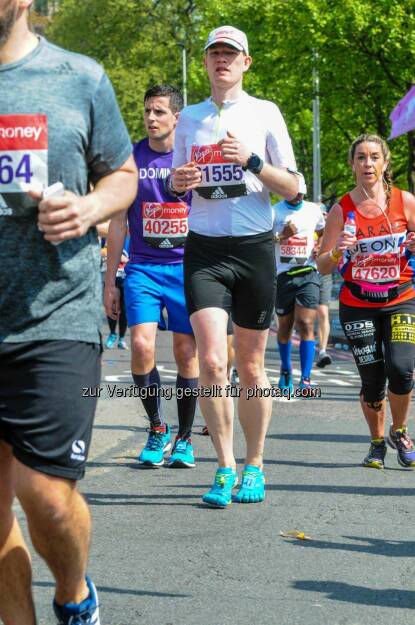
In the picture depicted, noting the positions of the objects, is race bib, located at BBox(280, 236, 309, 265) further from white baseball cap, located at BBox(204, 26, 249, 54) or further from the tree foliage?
the tree foliage

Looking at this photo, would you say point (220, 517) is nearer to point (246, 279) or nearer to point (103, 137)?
point (246, 279)

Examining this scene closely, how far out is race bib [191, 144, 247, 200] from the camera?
269 inches

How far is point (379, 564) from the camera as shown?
5512 mm

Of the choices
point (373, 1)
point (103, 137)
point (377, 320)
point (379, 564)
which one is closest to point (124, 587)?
point (379, 564)

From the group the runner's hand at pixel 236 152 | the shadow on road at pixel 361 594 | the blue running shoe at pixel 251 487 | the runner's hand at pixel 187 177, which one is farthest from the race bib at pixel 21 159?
the blue running shoe at pixel 251 487

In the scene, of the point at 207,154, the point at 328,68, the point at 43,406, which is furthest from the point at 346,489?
the point at 328,68

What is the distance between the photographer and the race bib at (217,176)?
684cm

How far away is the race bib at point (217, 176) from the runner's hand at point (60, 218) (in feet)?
→ 10.9

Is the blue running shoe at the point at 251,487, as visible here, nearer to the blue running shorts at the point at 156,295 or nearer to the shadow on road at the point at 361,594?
the blue running shorts at the point at 156,295

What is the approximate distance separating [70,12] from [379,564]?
61870 millimetres

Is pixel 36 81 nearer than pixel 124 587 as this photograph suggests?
Yes

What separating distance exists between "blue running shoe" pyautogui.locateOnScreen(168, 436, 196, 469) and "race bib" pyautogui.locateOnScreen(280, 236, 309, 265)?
5.66m

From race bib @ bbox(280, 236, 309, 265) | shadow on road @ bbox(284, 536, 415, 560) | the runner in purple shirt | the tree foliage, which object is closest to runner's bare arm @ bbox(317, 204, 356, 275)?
the runner in purple shirt

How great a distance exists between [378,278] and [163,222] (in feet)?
4.27
